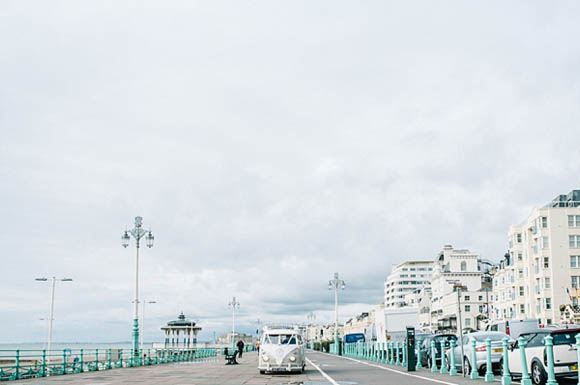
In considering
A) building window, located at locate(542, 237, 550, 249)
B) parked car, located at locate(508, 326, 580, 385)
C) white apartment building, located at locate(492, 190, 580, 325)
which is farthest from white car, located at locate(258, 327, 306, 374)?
building window, located at locate(542, 237, 550, 249)

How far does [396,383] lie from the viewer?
68.3 ft

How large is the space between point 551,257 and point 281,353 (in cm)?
5368

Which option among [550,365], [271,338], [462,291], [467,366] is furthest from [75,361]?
[462,291]

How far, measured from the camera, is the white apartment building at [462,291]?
11838 centimetres

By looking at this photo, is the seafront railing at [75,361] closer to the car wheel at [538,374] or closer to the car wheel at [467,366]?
the car wheel at [467,366]

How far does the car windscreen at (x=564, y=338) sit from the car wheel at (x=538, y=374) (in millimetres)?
822

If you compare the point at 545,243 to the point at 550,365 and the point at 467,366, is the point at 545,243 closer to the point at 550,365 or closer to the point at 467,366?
the point at 467,366

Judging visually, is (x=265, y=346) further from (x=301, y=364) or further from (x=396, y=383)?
(x=396, y=383)

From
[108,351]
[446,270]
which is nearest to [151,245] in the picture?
[108,351]

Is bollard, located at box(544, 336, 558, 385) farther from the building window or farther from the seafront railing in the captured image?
the building window

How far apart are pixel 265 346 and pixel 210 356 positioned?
47340 mm

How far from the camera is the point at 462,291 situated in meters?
117

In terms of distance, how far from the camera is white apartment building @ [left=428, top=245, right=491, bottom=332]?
388 ft

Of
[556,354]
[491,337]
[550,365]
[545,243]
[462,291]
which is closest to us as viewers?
[550,365]
